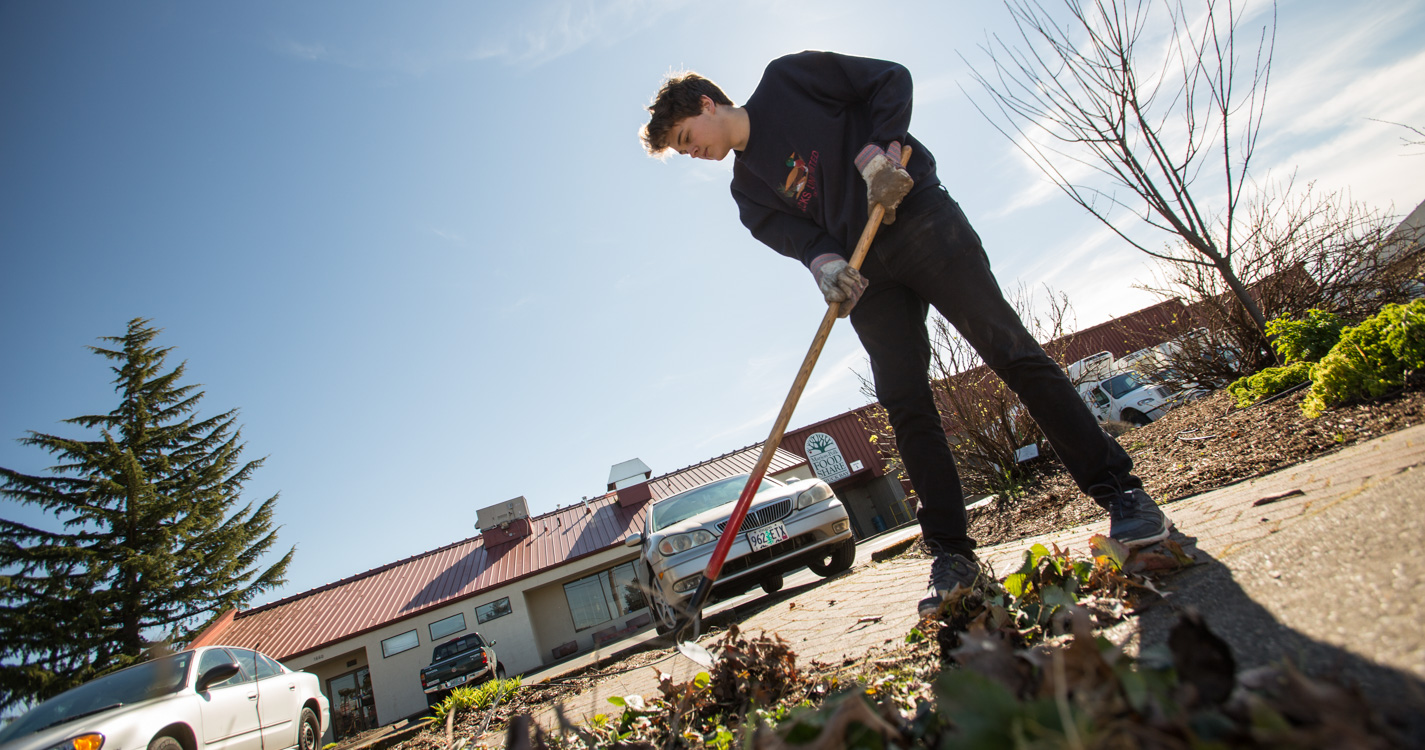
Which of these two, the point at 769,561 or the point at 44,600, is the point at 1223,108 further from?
the point at 44,600

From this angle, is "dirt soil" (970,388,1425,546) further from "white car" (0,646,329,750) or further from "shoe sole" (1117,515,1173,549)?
"white car" (0,646,329,750)

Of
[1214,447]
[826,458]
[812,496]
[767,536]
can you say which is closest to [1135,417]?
[812,496]

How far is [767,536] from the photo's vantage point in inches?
188

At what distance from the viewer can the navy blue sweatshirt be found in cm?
210

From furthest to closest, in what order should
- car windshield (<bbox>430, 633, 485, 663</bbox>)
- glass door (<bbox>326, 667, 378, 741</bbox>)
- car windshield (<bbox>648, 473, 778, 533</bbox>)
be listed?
glass door (<bbox>326, 667, 378, 741</bbox>) → car windshield (<bbox>430, 633, 485, 663</bbox>) → car windshield (<bbox>648, 473, 778, 533</bbox>)

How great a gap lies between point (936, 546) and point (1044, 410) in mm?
525

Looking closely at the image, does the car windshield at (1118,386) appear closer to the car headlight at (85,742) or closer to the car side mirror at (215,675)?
the car side mirror at (215,675)

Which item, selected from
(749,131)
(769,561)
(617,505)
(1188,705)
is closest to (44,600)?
(617,505)

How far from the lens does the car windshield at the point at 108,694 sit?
4.51m

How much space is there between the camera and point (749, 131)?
2.45 meters

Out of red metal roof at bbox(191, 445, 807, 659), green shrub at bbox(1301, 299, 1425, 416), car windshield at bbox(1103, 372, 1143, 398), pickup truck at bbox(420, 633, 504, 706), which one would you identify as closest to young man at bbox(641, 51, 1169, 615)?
green shrub at bbox(1301, 299, 1425, 416)

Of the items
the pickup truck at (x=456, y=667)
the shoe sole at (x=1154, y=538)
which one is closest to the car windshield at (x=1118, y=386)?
the shoe sole at (x=1154, y=538)

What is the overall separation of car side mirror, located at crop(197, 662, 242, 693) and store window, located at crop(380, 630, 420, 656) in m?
15.4

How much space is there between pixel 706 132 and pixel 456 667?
13819 millimetres
